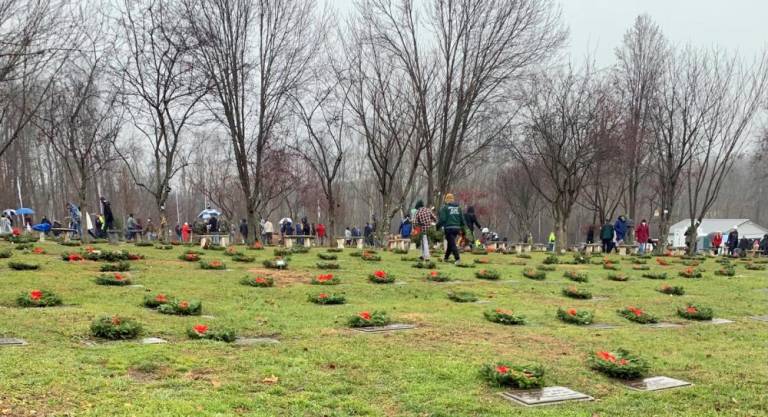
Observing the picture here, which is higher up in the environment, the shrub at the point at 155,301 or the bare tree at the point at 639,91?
the bare tree at the point at 639,91

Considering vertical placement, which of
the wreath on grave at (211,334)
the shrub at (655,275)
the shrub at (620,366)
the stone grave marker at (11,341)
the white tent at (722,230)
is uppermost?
the white tent at (722,230)

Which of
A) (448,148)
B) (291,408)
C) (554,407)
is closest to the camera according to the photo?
(291,408)

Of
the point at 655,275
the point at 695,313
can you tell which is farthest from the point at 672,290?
the point at 655,275

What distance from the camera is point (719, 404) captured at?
4.95 meters

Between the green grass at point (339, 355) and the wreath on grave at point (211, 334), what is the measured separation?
0.16 metres

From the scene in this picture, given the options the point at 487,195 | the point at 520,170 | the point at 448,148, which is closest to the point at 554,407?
the point at 448,148

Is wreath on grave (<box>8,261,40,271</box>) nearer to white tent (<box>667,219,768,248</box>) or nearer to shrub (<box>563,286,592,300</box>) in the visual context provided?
shrub (<box>563,286,592,300</box>)

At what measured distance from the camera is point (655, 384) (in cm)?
550

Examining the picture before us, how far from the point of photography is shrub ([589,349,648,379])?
5648mm

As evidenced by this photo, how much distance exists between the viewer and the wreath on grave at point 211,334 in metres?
6.39

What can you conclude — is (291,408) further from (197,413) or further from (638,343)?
(638,343)

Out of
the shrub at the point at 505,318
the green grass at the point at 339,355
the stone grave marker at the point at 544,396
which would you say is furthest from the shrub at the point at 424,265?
Answer: the stone grave marker at the point at 544,396

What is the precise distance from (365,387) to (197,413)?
4.71 ft

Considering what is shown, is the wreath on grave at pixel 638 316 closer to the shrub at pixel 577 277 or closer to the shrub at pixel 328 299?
the shrub at pixel 328 299
